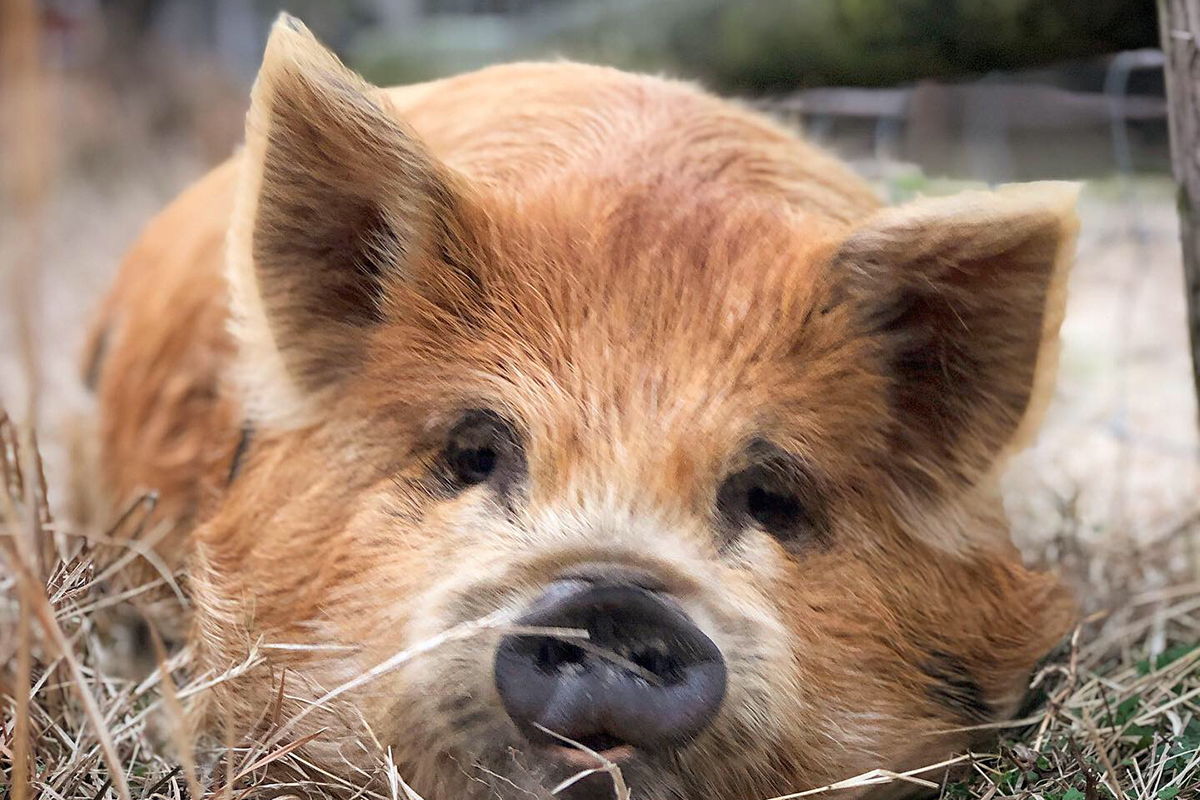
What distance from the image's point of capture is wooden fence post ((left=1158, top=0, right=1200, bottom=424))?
274 centimetres

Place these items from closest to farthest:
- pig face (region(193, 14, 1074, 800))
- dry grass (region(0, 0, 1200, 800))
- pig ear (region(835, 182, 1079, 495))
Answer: pig face (region(193, 14, 1074, 800))
dry grass (region(0, 0, 1200, 800))
pig ear (region(835, 182, 1079, 495))

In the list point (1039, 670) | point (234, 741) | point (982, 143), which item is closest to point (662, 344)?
point (234, 741)

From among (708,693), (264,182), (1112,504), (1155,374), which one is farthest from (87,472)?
(1155,374)

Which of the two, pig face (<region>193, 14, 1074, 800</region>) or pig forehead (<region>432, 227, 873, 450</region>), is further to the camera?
pig forehead (<region>432, 227, 873, 450</region>)

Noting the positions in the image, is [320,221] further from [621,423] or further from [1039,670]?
[1039,670]

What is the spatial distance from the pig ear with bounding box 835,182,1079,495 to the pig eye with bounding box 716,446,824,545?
0.24m

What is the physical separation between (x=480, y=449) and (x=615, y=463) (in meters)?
0.28

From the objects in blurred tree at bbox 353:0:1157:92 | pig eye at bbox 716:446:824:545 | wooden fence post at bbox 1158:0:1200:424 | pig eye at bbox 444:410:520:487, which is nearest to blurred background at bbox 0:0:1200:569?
blurred tree at bbox 353:0:1157:92

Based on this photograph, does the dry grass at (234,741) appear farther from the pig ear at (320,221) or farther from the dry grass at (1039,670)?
the pig ear at (320,221)

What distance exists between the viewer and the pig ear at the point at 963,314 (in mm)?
2156

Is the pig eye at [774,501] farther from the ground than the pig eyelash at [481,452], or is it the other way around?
the pig eyelash at [481,452]

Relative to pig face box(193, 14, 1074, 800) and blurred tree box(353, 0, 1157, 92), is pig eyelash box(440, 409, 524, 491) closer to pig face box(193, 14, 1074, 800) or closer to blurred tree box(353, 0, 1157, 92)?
pig face box(193, 14, 1074, 800)

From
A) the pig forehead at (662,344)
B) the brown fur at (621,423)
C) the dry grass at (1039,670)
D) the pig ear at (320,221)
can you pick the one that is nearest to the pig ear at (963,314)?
the brown fur at (621,423)

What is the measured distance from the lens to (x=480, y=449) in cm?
218
